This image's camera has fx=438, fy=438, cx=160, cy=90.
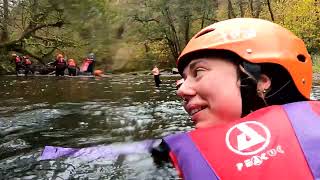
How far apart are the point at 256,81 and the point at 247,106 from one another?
0.36 feet

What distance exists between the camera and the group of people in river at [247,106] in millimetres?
1630

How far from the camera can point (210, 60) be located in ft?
6.06

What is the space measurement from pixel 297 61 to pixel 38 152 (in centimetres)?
371

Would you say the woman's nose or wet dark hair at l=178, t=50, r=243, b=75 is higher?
wet dark hair at l=178, t=50, r=243, b=75

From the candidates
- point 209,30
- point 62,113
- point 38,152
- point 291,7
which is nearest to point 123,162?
point 38,152

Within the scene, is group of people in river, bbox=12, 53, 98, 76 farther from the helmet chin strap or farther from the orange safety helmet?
the helmet chin strap

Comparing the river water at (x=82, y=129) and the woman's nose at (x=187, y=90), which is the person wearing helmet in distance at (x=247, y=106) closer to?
the woman's nose at (x=187, y=90)

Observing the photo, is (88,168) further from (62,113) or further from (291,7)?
(291,7)

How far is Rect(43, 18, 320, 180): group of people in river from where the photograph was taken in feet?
5.35

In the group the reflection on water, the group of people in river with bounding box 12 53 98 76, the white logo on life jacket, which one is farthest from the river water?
the group of people in river with bounding box 12 53 98 76

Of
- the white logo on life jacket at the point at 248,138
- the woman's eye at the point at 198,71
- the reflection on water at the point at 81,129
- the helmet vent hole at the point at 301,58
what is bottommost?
the reflection on water at the point at 81,129

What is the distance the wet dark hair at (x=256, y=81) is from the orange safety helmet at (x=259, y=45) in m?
0.02

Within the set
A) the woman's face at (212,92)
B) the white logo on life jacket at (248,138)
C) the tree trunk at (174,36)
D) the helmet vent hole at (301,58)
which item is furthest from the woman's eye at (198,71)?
the tree trunk at (174,36)

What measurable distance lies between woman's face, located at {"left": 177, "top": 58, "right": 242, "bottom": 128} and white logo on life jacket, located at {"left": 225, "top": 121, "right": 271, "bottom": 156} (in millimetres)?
88
